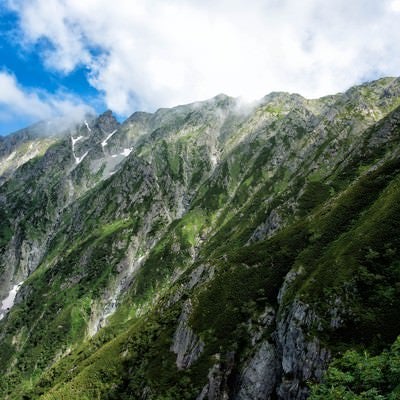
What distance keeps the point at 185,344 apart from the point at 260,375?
2544 cm

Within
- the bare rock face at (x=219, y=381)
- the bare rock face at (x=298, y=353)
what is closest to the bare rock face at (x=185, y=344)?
the bare rock face at (x=219, y=381)

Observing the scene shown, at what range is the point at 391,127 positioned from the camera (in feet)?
634

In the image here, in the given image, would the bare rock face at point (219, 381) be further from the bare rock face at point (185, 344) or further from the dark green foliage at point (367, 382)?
the dark green foliage at point (367, 382)

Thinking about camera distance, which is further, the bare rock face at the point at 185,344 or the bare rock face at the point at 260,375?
the bare rock face at the point at 185,344

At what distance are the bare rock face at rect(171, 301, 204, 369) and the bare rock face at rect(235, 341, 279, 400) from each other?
15.1 m

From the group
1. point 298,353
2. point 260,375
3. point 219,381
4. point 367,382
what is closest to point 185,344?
point 219,381

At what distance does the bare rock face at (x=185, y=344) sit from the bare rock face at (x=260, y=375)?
15.1 m

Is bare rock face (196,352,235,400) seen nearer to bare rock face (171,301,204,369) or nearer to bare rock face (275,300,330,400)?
bare rock face (171,301,204,369)

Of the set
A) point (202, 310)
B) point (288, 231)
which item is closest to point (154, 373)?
point (202, 310)

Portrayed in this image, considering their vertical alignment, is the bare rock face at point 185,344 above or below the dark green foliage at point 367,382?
above

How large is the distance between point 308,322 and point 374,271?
16160 millimetres

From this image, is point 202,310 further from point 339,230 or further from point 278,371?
point 339,230

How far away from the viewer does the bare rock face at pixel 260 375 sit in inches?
2896

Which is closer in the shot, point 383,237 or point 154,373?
point 383,237
